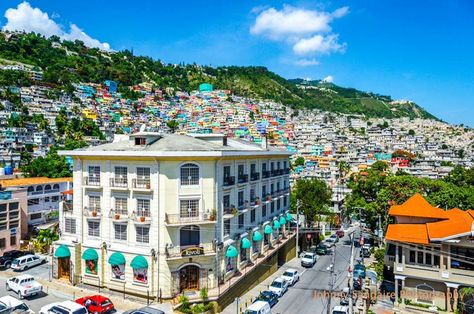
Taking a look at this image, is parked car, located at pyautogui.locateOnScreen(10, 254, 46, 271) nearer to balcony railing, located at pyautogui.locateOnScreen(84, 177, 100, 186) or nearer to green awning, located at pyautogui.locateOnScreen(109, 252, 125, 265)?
balcony railing, located at pyautogui.locateOnScreen(84, 177, 100, 186)

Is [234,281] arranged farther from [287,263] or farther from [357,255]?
[357,255]

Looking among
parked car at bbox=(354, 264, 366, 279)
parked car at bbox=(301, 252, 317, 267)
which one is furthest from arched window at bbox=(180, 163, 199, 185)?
parked car at bbox=(301, 252, 317, 267)

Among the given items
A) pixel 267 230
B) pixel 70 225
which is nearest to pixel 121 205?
pixel 70 225

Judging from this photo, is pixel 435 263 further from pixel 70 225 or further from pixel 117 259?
pixel 70 225

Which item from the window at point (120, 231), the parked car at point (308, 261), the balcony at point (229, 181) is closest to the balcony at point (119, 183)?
the window at point (120, 231)

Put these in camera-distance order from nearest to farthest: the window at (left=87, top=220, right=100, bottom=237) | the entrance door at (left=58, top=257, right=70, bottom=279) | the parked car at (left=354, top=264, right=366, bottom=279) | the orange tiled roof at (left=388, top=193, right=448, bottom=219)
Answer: the window at (left=87, top=220, right=100, bottom=237)
the entrance door at (left=58, top=257, right=70, bottom=279)
the orange tiled roof at (left=388, top=193, right=448, bottom=219)
the parked car at (left=354, top=264, right=366, bottom=279)
